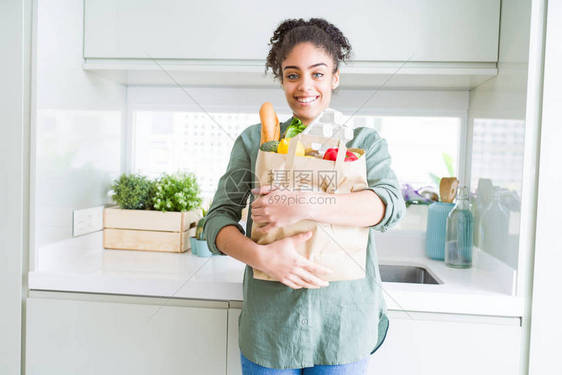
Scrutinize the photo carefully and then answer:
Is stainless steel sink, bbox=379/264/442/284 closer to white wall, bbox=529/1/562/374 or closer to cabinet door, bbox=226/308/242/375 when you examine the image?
white wall, bbox=529/1/562/374

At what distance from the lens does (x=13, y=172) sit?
1188mm

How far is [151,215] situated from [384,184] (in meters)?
0.93

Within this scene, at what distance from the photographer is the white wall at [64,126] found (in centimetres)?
120

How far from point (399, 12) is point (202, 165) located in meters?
0.93

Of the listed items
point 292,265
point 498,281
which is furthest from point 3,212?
point 498,281

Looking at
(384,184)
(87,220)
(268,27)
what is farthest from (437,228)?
(87,220)

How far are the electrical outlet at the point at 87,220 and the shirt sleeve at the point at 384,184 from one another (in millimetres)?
1006

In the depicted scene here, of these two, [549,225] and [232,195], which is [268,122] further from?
[549,225]

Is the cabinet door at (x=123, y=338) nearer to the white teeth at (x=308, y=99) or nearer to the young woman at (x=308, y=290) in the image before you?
the young woman at (x=308, y=290)

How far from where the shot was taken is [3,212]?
1.19 m

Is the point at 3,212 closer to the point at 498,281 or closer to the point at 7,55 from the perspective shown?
the point at 7,55

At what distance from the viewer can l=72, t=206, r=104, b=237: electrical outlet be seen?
140 cm

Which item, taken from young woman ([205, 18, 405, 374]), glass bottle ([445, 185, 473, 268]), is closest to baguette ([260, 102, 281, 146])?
young woman ([205, 18, 405, 374])

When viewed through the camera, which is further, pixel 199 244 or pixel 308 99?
pixel 199 244
